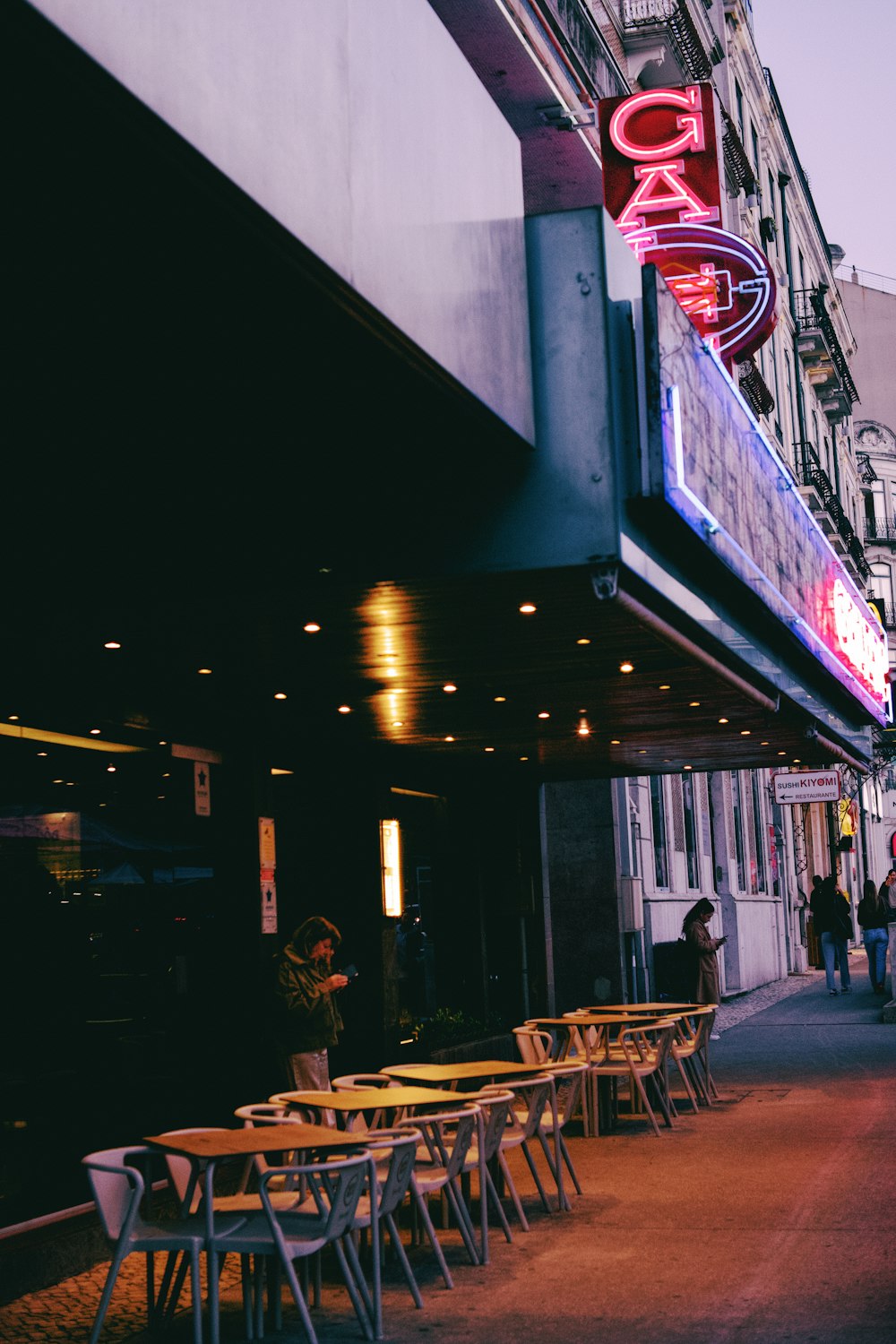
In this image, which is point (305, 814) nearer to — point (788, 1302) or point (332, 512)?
point (332, 512)

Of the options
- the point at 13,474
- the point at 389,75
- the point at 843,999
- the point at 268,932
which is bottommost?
the point at 843,999

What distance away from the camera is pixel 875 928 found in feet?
84.1

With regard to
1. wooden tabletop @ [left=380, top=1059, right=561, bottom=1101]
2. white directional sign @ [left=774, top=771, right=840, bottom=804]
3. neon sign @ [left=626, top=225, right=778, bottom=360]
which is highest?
neon sign @ [left=626, top=225, right=778, bottom=360]

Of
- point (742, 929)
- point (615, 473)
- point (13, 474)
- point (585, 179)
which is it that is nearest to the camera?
point (13, 474)

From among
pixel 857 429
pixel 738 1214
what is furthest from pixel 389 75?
pixel 857 429

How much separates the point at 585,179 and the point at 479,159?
11.2 m

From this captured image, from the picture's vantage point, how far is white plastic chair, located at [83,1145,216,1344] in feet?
22.4

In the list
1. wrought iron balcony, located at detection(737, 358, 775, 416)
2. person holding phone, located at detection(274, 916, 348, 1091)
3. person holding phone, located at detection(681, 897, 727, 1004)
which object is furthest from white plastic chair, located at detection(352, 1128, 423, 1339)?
wrought iron balcony, located at detection(737, 358, 775, 416)

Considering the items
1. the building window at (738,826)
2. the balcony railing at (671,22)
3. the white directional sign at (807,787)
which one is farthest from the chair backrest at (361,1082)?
the building window at (738,826)

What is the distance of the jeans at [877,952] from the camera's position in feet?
83.3

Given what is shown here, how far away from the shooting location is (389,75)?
20.0ft

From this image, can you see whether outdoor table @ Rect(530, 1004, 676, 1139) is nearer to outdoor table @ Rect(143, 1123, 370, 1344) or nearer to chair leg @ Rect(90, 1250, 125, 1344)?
outdoor table @ Rect(143, 1123, 370, 1344)

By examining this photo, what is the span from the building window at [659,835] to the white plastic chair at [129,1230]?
1805cm

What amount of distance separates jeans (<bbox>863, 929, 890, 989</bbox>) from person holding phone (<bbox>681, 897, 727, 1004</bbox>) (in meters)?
7.51
